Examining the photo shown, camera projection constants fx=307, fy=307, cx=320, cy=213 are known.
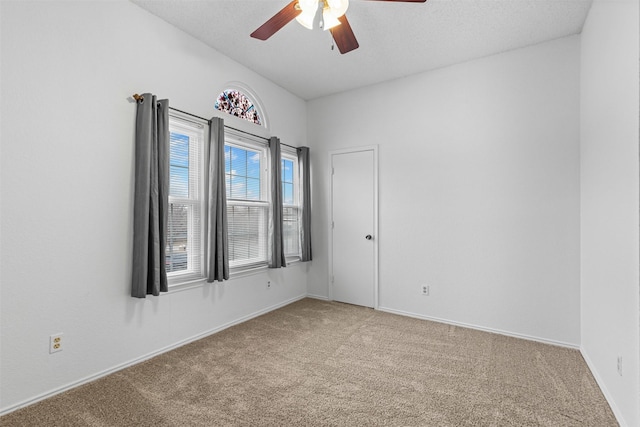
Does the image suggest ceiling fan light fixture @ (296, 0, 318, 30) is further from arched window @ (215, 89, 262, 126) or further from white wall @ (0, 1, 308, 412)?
arched window @ (215, 89, 262, 126)

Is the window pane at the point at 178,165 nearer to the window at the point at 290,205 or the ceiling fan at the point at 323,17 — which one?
the ceiling fan at the point at 323,17

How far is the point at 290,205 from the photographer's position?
434 cm

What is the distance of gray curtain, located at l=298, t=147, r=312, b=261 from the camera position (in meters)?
4.33

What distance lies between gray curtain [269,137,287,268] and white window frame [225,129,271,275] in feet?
0.28

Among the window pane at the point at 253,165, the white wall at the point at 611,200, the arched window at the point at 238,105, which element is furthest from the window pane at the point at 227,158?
the white wall at the point at 611,200

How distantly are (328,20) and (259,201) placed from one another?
7.28 ft

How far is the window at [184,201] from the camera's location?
286cm

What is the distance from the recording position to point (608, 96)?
2109 mm

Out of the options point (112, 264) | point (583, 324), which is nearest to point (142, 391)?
point (112, 264)

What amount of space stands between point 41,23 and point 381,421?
11.0 feet

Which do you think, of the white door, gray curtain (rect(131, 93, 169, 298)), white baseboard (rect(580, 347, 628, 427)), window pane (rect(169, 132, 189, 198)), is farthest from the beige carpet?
window pane (rect(169, 132, 189, 198))

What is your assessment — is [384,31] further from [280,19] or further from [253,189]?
[253,189]

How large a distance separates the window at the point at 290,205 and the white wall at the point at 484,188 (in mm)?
891

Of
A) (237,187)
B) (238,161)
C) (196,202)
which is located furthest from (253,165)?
(196,202)
